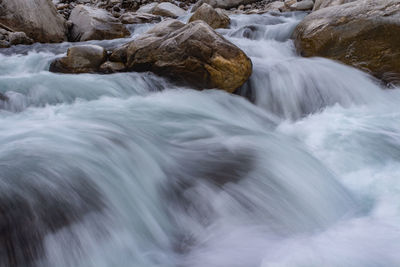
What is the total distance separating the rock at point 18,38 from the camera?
7883mm

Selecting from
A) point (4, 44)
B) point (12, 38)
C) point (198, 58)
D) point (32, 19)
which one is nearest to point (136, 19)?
point (32, 19)

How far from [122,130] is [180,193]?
106 centimetres

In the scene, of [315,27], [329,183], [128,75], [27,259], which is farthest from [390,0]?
[27,259]

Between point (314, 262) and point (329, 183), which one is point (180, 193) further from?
point (329, 183)

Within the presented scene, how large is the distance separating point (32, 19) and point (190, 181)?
804 centimetres

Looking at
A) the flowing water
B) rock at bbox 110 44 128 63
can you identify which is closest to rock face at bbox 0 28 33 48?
the flowing water

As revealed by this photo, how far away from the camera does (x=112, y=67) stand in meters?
5.70

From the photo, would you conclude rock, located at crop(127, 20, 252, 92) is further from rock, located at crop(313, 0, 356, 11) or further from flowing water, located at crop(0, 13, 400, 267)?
rock, located at crop(313, 0, 356, 11)

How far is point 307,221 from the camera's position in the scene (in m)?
2.44

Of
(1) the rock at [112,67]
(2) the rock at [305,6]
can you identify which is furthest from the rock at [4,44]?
(2) the rock at [305,6]

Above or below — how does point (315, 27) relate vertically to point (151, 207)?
above

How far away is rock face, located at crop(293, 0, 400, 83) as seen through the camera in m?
5.33

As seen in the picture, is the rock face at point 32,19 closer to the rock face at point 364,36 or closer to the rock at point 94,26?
the rock at point 94,26

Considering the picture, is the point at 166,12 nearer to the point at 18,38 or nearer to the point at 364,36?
the point at 18,38
